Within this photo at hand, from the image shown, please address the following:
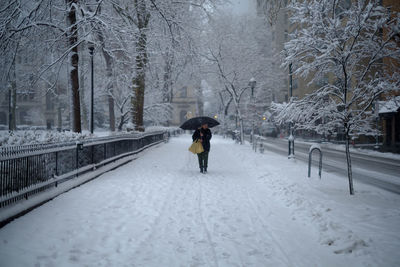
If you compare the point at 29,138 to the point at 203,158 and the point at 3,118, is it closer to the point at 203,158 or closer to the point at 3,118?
the point at 203,158

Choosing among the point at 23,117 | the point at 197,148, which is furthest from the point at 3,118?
the point at 197,148

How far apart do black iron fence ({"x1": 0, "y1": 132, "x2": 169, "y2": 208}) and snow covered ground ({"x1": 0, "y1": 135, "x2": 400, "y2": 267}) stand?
1.65 ft

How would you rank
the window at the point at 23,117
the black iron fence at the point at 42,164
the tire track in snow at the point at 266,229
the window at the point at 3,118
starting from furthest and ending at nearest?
1. the window at the point at 23,117
2. the window at the point at 3,118
3. the black iron fence at the point at 42,164
4. the tire track in snow at the point at 266,229

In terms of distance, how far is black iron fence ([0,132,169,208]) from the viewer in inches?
220

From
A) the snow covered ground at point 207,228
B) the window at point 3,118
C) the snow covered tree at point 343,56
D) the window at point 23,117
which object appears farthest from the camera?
the window at point 23,117

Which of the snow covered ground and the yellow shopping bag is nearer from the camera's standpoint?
the snow covered ground

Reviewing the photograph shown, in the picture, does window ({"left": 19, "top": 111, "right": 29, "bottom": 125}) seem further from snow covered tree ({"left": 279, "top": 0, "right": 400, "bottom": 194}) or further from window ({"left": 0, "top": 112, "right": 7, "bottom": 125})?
snow covered tree ({"left": 279, "top": 0, "right": 400, "bottom": 194})

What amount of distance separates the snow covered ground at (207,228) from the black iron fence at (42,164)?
50 centimetres

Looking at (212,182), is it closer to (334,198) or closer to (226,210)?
(226,210)

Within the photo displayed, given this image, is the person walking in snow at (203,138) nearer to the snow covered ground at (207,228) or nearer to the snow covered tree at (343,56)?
the snow covered ground at (207,228)

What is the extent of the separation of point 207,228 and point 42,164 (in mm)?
4123

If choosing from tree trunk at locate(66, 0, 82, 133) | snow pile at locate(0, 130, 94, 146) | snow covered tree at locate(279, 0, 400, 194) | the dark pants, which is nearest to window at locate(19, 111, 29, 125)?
tree trunk at locate(66, 0, 82, 133)

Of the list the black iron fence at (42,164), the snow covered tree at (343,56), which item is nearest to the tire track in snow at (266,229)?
the snow covered tree at (343,56)

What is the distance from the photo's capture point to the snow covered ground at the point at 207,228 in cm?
416
